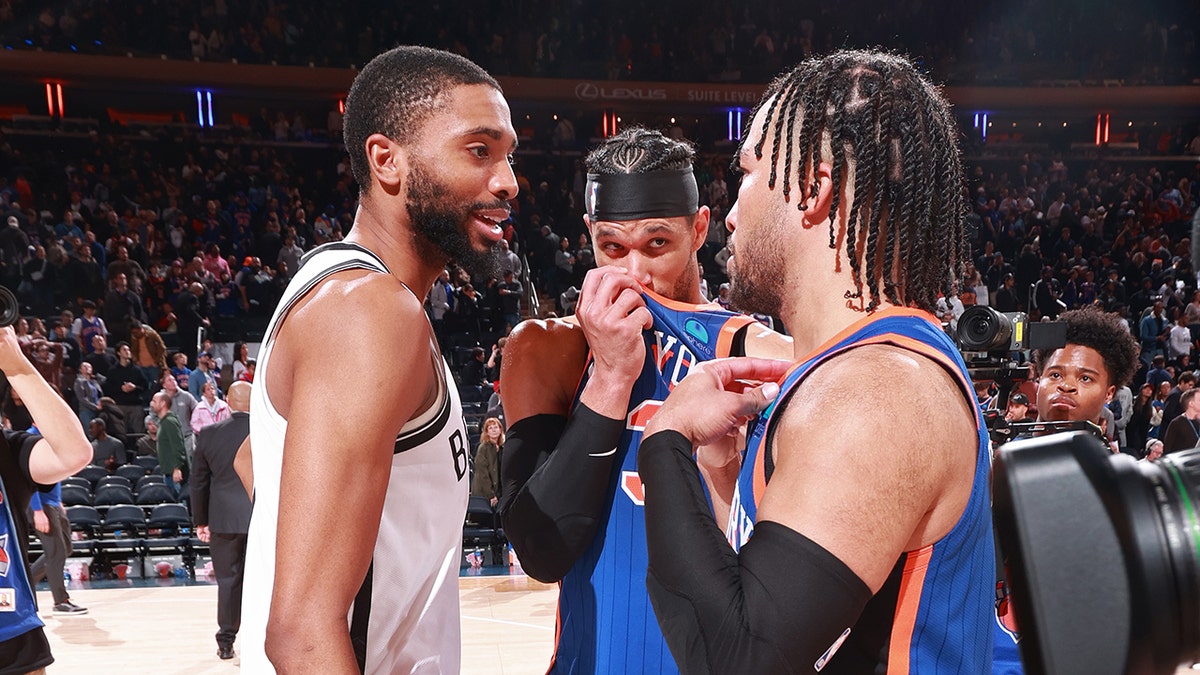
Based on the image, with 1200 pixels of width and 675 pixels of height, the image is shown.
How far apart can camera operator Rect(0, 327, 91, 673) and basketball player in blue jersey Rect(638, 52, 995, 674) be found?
7.99 feet

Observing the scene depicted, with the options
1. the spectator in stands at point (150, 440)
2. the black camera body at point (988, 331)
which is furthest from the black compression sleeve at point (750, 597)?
the spectator in stands at point (150, 440)

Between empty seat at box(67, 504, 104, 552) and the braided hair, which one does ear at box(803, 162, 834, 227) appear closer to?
the braided hair

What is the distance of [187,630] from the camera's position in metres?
6.66

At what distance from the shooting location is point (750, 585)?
3.71 ft

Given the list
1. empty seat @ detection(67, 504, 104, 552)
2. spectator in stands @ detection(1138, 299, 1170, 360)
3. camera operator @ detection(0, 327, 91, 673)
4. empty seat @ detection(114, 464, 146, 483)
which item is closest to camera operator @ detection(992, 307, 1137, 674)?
camera operator @ detection(0, 327, 91, 673)

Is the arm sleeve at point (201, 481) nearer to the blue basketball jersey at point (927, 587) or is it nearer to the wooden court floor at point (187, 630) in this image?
the wooden court floor at point (187, 630)

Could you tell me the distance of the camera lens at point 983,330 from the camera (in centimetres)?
356

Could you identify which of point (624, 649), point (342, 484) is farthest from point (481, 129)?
point (624, 649)

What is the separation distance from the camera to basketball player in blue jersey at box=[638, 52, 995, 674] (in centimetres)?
111

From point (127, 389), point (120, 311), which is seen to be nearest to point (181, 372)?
point (127, 389)

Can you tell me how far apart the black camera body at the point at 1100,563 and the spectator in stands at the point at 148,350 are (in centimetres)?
1137

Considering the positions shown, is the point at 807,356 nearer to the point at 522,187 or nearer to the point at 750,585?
the point at 750,585

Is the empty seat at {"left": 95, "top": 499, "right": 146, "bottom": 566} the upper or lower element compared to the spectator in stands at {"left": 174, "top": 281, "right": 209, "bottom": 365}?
lower

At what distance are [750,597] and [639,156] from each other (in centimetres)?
142
